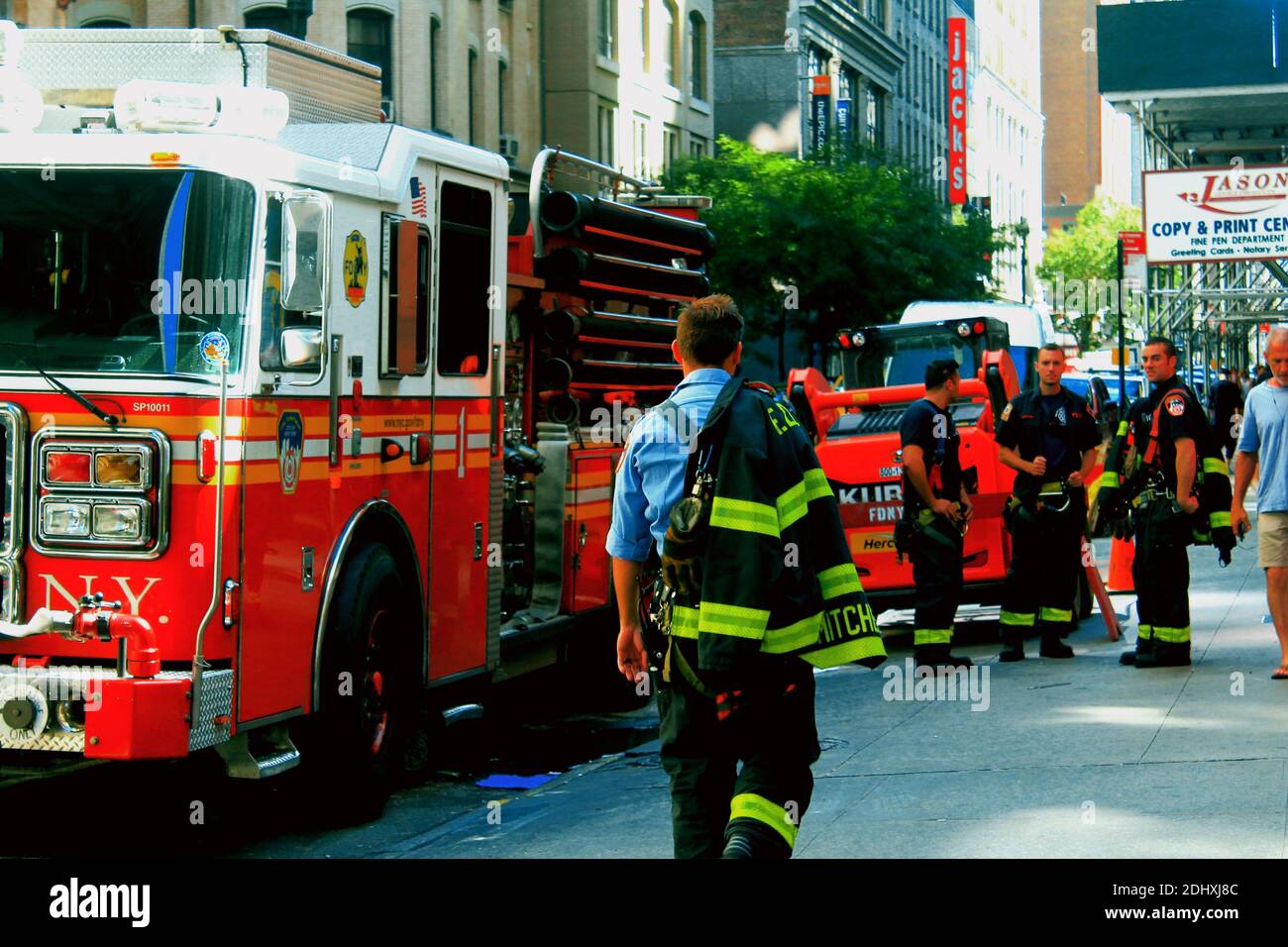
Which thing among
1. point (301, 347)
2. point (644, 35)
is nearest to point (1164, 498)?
point (301, 347)

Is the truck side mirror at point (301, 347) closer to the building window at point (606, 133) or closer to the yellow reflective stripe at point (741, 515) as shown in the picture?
the yellow reflective stripe at point (741, 515)

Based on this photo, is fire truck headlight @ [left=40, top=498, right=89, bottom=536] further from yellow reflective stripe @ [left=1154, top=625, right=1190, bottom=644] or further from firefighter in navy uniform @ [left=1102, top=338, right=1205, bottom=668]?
yellow reflective stripe @ [left=1154, top=625, right=1190, bottom=644]

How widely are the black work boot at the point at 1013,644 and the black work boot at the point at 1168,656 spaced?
1.04m

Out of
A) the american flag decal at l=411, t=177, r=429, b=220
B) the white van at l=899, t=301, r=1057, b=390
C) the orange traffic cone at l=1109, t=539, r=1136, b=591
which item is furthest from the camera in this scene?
the white van at l=899, t=301, r=1057, b=390

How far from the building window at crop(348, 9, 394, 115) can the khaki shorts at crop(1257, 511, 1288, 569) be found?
25.5m

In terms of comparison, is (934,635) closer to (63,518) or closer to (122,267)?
(122,267)

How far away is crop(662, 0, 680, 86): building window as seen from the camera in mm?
48594

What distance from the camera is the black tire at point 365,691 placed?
8195 millimetres

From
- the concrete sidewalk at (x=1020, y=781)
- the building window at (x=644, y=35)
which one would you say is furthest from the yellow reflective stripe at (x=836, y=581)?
the building window at (x=644, y=35)
